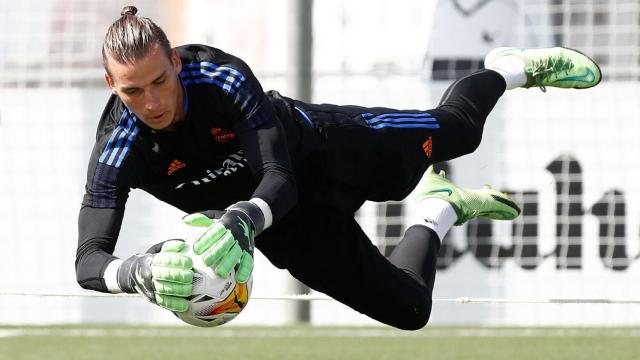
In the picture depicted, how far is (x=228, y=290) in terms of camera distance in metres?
3.50

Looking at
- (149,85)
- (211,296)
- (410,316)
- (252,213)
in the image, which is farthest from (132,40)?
(410,316)

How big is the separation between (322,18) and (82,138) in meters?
1.78

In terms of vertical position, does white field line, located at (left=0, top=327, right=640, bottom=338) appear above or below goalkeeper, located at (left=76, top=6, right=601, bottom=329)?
below

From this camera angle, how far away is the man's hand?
10.9 ft

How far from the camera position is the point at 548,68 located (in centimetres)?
510

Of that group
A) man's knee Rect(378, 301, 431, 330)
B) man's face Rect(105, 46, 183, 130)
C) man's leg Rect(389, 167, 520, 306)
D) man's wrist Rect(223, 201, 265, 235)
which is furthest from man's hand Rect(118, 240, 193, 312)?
man's leg Rect(389, 167, 520, 306)

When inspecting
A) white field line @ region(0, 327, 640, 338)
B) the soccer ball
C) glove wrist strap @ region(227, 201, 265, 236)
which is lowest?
white field line @ region(0, 327, 640, 338)

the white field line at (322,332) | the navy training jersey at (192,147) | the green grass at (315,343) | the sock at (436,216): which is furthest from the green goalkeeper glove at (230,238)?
the white field line at (322,332)

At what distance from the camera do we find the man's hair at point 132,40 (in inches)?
138

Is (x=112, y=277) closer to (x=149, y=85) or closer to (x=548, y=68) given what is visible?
(x=149, y=85)

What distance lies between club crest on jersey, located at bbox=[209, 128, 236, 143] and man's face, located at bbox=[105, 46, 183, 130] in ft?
0.75

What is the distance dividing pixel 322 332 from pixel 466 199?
1989 millimetres

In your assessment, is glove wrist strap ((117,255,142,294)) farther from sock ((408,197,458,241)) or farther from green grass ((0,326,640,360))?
green grass ((0,326,640,360))

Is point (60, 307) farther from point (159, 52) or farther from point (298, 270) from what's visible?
point (159, 52)
